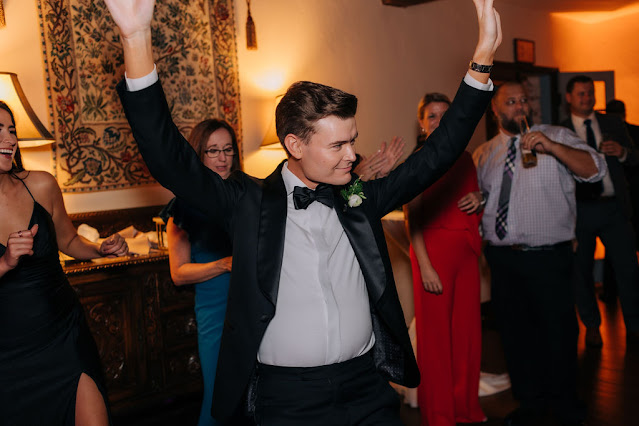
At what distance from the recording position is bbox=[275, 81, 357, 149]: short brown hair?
5.22ft

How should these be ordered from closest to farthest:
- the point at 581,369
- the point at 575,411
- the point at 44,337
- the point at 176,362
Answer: the point at 44,337
the point at 575,411
the point at 176,362
the point at 581,369

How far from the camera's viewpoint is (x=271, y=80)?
4.49m

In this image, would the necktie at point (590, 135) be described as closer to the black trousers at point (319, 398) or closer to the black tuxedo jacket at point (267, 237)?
the black tuxedo jacket at point (267, 237)

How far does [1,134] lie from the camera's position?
6.81ft

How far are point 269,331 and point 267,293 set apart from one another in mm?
129

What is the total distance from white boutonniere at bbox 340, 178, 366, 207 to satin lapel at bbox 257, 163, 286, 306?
0.57 ft

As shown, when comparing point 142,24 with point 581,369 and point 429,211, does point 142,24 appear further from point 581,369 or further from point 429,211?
point 581,369

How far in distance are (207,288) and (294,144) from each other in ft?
3.84

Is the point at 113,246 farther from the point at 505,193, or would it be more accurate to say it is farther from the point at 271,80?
the point at 271,80

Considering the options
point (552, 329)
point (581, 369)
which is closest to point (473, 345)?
point (552, 329)

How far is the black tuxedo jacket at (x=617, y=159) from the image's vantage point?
14.8 ft

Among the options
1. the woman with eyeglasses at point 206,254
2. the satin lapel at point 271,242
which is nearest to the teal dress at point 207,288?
the woman with eyeglasses at point 206,254

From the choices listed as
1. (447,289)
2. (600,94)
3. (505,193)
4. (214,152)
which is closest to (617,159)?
(505,193)

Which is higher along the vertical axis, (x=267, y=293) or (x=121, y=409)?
(x=267, y=293)
